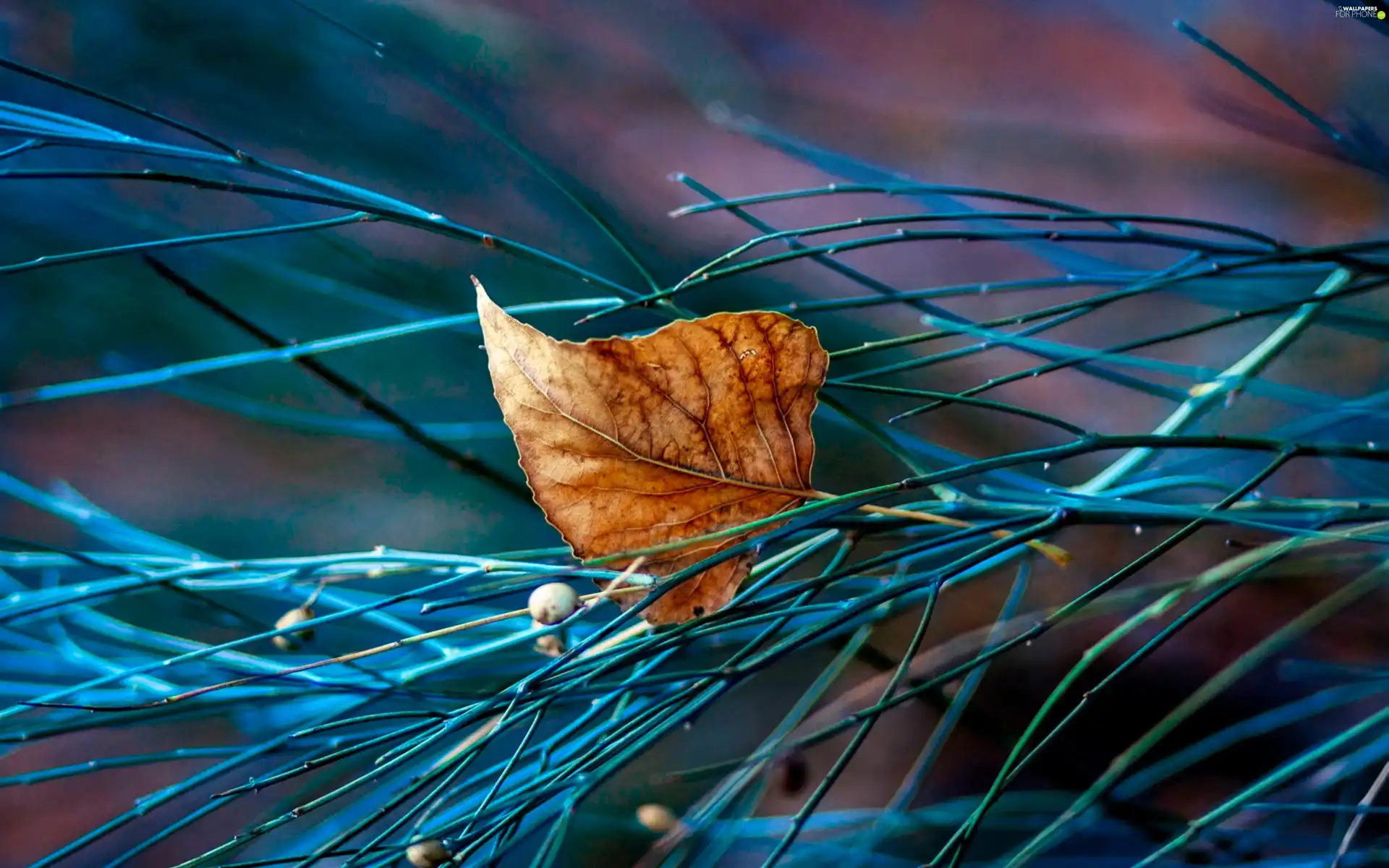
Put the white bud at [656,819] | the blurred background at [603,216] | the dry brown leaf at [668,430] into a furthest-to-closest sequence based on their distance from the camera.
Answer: the blurred background at [603,216] < the white bud at [656,819] < the dry brown leaf at [668,430]

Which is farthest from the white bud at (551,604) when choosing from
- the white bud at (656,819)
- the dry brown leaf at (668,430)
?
the white bud at (656,819)

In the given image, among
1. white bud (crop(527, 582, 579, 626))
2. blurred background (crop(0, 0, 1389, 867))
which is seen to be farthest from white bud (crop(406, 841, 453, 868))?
blurred background (crop(0, 0, 1389, 867))

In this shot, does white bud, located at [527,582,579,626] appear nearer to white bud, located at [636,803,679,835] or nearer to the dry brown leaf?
the dry brown leaf

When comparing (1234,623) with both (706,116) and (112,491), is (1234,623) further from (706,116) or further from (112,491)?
(112,491)

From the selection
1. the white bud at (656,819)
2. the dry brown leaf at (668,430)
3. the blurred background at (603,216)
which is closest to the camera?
the dry brown leaf at (668,430)

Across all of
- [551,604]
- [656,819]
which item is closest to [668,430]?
[551,604]

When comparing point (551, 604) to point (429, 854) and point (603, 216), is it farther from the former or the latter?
point (603, 216)

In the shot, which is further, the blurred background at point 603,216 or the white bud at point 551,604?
the blurred background at point 603,216

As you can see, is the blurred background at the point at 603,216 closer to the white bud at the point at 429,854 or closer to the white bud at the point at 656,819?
the white bud at the point at 656,819
